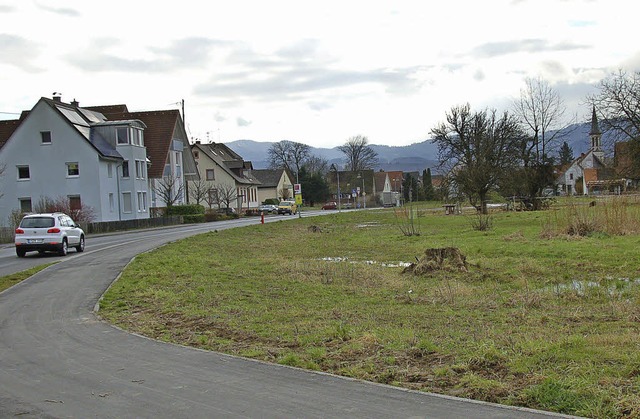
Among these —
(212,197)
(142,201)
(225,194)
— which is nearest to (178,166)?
(142,201)

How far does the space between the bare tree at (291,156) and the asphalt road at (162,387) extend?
123834 millimetres

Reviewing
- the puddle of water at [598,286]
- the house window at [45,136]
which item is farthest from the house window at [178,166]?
the puddle of water at [598,286]

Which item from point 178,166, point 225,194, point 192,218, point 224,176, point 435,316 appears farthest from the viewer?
point 224,176

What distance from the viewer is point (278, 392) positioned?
6742 mm

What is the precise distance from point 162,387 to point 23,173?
54.6 meters

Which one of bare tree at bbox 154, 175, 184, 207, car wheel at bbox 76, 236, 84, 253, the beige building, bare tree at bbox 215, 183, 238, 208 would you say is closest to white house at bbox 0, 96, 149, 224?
bare tree at bbox 154, 175, 184, 207

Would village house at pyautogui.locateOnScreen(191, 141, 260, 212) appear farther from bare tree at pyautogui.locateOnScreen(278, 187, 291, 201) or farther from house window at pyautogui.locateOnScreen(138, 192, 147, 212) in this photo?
house window at pyautogui.locateOnScreen(138, 192, 147, 212)

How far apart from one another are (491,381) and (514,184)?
51.3 meters

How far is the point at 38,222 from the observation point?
90.1 ft

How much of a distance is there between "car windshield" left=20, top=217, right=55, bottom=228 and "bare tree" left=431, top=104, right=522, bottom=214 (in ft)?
101

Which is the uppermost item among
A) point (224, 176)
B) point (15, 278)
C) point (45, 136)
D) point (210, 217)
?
point (45, 136)

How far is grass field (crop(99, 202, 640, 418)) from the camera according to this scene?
22.2 ft

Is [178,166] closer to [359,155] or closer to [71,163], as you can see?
[71,163]

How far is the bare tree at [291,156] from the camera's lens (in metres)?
134
